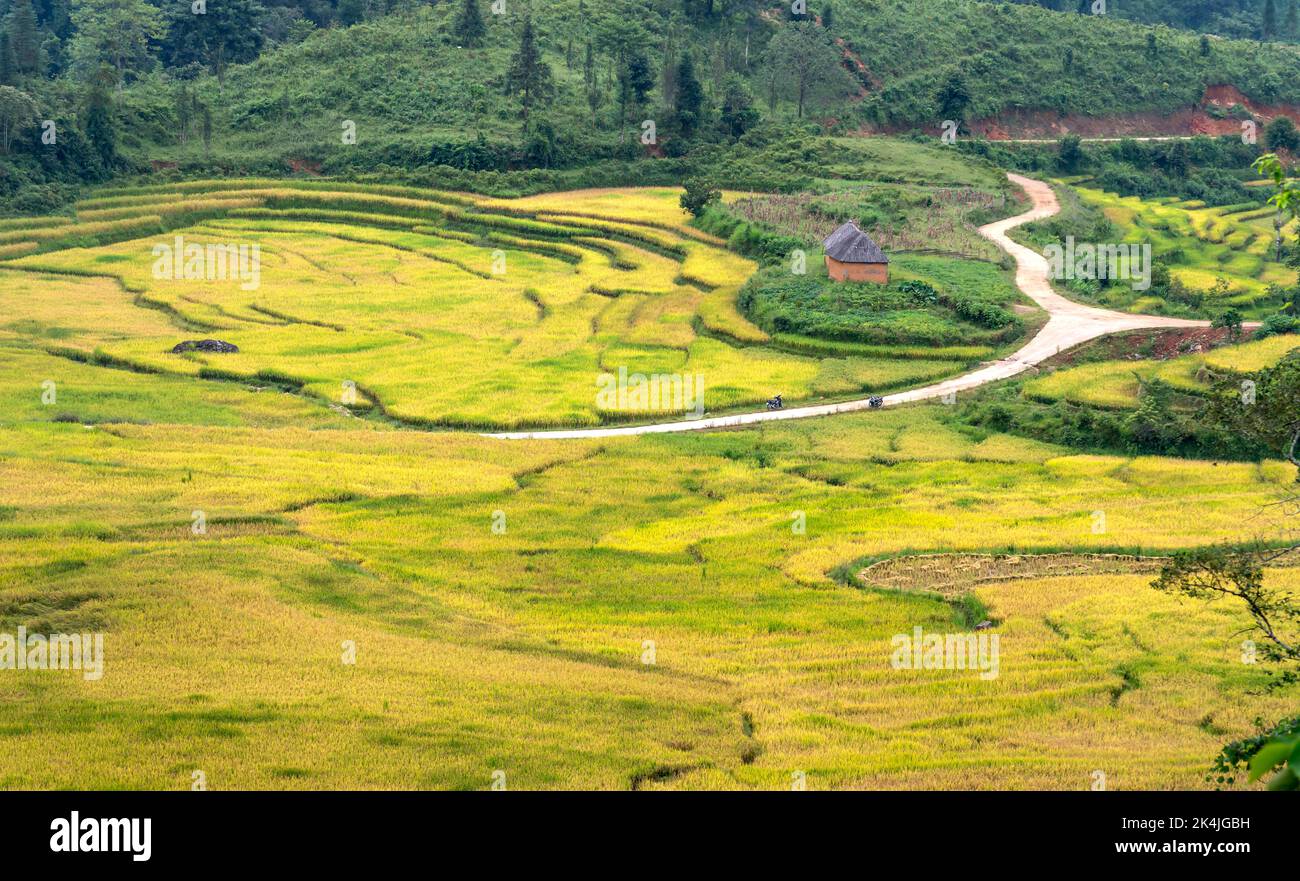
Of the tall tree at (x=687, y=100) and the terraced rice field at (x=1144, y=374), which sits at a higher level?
the tall tree at (x=687, y=100)

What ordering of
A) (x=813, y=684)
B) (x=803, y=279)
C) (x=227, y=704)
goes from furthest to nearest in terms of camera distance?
(x=803, y=279)
(x=813, y=684)
(x=227, y=704)

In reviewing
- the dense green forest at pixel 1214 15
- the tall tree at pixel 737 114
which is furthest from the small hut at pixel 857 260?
the dense green forest at pixel 1214 15

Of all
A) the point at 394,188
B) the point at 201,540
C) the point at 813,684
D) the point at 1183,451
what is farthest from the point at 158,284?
the point at 813,684

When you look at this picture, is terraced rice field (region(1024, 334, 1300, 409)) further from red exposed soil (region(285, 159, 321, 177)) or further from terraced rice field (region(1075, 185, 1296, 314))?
red exposed soil (region(285, 159, 321, 177))

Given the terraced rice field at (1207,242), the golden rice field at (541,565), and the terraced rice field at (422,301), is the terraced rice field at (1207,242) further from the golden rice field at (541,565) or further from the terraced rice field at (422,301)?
the terraced rice field at (422,301)

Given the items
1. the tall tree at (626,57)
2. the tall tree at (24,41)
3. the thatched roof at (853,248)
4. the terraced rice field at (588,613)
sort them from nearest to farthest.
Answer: the terraced rice field at (588,613)
the thatched roof at (853,248)
the tall tree at (626,57)
the tall tree at (24,41)

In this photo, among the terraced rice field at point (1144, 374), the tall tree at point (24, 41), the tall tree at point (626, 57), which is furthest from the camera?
the tall tree at point (24, 41)
